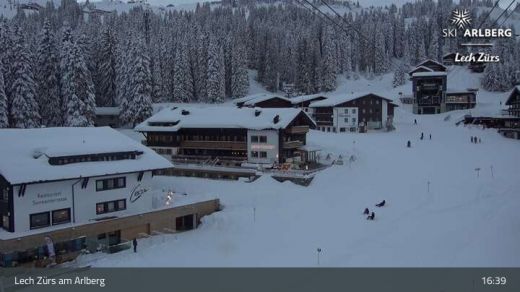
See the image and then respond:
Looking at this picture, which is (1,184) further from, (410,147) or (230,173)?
(410,147)

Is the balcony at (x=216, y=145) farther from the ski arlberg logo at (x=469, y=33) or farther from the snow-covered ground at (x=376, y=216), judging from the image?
the ski arlberg logo at (x=469, y=33)

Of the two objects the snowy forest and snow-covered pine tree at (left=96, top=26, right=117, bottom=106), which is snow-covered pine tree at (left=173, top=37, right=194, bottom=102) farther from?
snow-covered pine tree at (left=96, top=26, right=117, bottom=106)

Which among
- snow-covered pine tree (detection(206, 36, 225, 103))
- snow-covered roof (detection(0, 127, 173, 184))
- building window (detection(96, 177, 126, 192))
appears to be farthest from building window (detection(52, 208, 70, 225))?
snow-covered pine tree (detection(206, 36, 225, 103))

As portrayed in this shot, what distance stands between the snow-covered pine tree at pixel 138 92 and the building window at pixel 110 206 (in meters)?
35.8

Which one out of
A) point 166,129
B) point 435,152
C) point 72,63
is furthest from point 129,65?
point 435,152

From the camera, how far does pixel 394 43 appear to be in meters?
157

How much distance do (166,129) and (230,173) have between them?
11.0 metres

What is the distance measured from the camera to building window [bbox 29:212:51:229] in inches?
1194

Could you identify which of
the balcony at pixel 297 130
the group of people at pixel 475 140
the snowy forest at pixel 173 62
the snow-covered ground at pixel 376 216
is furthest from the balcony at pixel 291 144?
the group of people at pixel 475 140

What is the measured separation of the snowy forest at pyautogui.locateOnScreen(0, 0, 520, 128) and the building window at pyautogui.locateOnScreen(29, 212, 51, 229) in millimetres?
21563

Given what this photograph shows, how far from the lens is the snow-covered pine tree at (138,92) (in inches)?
2749

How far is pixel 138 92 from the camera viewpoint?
229 ft

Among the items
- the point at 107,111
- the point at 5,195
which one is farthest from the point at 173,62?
the point at 5,195

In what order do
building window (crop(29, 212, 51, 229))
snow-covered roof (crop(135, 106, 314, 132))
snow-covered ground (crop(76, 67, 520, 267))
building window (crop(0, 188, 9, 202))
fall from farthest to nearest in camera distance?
snow-covered roof (crop(135, 106, 314, 132)), building window (crop(29, 212, 51, 229)), building window (crop(0, 188, 9, 202)), snow-covered ground (crop(76, 67, 520, 267))
